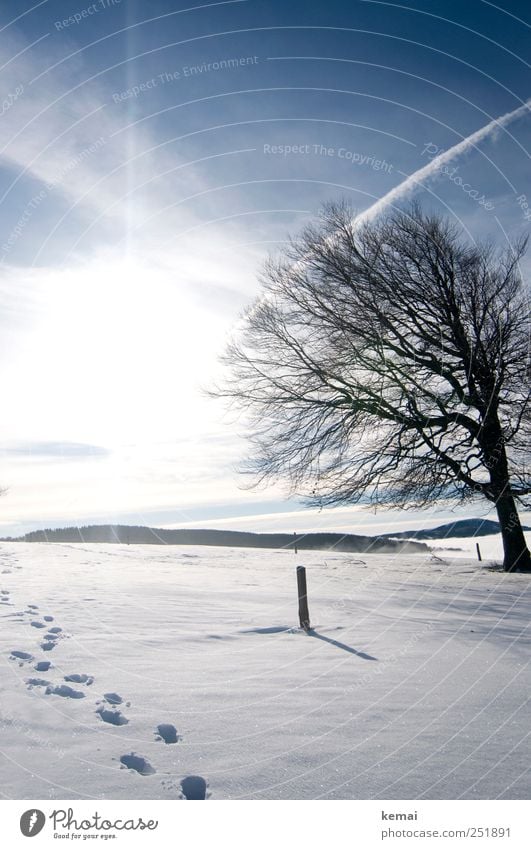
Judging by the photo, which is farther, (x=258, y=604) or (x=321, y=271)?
(x=321, y=271)

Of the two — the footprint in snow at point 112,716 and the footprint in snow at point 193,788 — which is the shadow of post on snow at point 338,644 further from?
the footprint in snow at point 193,788

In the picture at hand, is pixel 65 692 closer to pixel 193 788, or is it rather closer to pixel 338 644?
pixel 193 788

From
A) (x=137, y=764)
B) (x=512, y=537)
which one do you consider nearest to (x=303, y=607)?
(x=137, y=764)

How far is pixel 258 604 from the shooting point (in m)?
8.21

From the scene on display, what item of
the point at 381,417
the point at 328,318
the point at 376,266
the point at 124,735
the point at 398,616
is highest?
the point at 376,266

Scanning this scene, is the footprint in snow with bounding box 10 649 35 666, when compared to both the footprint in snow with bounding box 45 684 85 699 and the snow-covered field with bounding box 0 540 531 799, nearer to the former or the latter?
the snow-covered field with bounding box 0 540 531 799

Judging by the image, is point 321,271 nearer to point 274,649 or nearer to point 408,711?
point 274,649

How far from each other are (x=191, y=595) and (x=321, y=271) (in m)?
9.52

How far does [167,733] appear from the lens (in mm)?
3336

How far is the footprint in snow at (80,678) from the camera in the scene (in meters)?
4.22

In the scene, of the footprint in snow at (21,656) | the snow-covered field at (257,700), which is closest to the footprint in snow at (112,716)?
the snow-covered field at (257,700)
